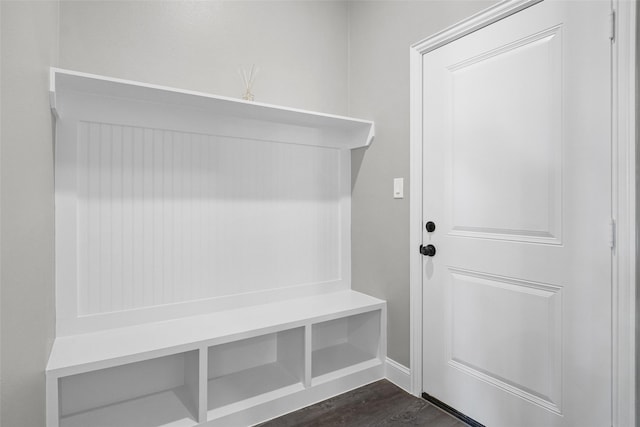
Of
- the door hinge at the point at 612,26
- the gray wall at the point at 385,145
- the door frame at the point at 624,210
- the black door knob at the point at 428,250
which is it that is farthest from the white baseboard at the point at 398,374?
the door hinge at the point at 612,26

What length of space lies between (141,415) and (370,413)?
3.62ft

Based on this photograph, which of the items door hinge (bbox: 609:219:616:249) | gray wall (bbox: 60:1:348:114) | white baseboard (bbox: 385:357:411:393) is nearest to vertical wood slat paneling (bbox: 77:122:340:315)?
gray wall (bbox: 60:1:348:114)

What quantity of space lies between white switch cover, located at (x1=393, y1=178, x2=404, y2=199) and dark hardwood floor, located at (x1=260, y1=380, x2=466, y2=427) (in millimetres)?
1127

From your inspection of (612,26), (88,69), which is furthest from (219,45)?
(612,26)

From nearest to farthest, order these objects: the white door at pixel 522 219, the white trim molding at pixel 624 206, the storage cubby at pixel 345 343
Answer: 1. the white trim molding at pixel 624 206
2. the white door at pixel 522 219
3. the storage cubby at pixel 345 343

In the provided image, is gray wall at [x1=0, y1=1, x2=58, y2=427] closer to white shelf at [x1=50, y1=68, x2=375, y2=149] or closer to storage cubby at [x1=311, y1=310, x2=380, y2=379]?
white shelf at [x1=50, y1=68, x2=375, y2=149]

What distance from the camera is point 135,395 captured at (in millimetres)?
1754

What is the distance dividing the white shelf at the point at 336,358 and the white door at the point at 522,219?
0.43 metres

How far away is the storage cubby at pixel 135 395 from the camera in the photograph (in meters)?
1.57

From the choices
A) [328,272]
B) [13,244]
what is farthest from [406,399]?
[13,244]

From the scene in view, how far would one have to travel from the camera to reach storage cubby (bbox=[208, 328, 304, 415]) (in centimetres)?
181

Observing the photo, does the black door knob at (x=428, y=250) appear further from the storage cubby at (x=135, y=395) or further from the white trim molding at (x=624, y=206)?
the storage cubby at (x=135, y=395)

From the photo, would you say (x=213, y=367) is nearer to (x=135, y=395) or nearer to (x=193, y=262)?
(x=135, y=395)

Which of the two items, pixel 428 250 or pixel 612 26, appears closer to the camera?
pixel 612 26
